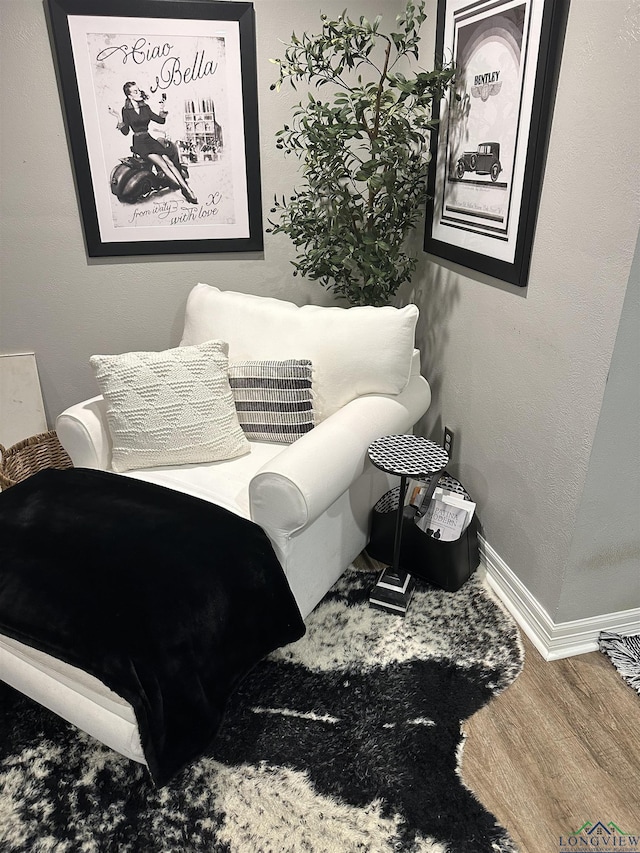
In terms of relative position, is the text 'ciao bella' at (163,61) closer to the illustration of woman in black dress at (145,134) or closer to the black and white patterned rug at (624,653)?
the illustration of woman in black dress at (145,134)

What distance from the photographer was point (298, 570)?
5.91 feet

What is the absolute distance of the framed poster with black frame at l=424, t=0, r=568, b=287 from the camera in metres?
1.64

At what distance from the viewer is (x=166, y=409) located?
197 centimetres

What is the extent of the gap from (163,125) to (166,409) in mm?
1263

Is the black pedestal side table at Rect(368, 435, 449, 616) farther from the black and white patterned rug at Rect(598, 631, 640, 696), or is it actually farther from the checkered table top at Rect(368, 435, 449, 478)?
the black and white patterned rug at Rect(598, 631, 640, 696)

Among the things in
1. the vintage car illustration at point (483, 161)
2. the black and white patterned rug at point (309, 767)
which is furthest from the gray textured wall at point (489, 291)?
the black and white patterned rug at point (309, 767)

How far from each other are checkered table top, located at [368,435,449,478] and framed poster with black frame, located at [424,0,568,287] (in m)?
0.60

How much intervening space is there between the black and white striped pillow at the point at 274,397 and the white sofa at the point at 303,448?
60 mm

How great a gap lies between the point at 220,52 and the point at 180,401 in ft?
4.73

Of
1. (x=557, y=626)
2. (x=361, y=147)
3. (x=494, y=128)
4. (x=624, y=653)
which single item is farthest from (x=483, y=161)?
(x=624, y=653)

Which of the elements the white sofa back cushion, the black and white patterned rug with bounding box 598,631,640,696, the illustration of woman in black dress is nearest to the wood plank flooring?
the black and white patterned rug with bounding box 598,631,640,696

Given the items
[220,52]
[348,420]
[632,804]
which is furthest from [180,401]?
[632,804]

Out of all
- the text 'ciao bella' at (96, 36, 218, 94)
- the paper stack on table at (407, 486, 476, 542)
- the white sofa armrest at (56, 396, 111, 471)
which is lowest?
the paper stack on table at (407, 486, 476, 542)

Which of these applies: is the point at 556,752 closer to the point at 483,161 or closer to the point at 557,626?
the point at 557,626
